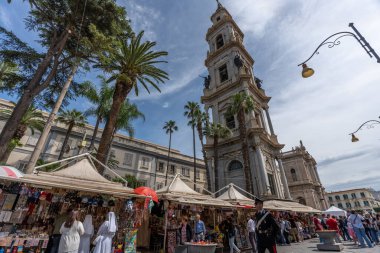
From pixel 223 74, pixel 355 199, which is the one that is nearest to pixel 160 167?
pixel 223 74

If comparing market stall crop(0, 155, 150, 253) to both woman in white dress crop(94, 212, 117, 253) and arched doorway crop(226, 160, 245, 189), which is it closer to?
woman in white dress crop(94, 212, 117, 253)

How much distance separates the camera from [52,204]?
7.68 m

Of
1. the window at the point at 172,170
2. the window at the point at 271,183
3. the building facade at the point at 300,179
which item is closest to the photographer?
the window at the point at 271,183

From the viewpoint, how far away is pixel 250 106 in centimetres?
2452

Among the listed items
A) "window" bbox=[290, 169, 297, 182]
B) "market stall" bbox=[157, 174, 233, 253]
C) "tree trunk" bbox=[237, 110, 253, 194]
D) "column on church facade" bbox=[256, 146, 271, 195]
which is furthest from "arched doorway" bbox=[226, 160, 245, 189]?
"window" bbox=[290, 169, 297, 182]

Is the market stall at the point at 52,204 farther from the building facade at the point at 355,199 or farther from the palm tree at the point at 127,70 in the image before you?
the building facade at the point at 355,199

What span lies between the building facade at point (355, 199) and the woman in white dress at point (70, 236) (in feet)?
364

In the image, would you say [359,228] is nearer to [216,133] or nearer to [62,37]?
[216,133]

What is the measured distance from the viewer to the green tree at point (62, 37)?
11.0m

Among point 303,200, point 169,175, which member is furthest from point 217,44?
point 303,200

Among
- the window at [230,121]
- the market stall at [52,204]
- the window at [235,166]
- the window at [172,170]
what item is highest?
the window at [230,121]

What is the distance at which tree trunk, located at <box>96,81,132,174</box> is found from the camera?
1194 cm

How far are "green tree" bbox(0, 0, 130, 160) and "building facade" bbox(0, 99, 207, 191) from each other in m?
13.7

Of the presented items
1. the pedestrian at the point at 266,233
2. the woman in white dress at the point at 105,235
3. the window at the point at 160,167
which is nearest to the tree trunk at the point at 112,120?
the woman in white dress at the point at 105,235
